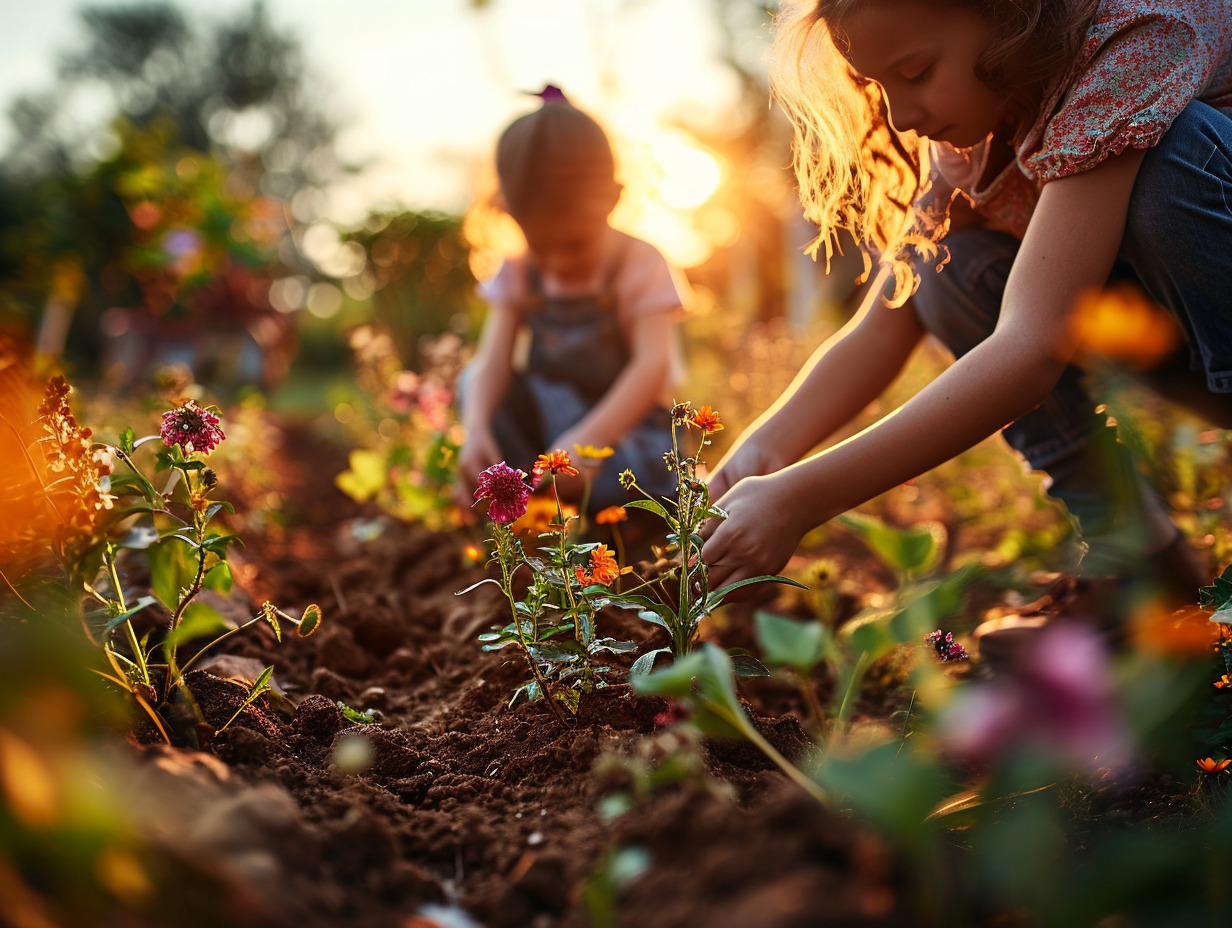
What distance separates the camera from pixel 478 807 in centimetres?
114

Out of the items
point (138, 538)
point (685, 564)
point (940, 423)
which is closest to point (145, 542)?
point (138, 538)

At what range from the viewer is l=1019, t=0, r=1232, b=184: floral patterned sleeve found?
1389mm

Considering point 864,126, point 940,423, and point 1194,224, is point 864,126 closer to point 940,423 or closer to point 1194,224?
point 1194,224

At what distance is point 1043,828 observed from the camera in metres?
0.65

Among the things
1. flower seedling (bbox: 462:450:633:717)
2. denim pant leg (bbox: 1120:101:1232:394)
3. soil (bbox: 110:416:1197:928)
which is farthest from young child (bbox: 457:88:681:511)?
denim pant leg (bbox: 1120:101:1232:394)

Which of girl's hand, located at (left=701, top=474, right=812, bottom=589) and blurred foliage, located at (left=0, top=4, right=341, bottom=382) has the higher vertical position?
blurred foliage, located at (left=0, top=4, right=341, bottom=382)

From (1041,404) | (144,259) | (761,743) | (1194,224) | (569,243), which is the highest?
(144,259)

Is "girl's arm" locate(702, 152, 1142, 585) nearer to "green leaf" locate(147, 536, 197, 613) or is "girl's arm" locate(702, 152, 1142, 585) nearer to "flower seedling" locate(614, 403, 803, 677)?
"flower seedling" locate(614, 403, 803, 677)

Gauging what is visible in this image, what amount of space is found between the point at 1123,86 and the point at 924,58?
1.04 feet

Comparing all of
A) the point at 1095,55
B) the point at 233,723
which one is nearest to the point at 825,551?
the point at 1095,55

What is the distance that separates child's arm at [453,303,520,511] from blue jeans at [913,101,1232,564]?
50.9 inches

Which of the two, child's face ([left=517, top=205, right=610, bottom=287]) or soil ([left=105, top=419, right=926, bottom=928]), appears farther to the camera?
child's face ([left=517, top=205, right=610, bottom=287])

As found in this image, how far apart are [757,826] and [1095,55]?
1364 mm

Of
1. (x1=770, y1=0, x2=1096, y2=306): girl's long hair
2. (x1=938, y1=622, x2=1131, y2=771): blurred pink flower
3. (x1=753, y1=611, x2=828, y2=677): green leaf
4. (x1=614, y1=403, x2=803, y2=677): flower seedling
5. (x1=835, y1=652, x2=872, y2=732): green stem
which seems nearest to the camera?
(x1=938, y1=622, x2=1131, y2=771): blurred pink flower
